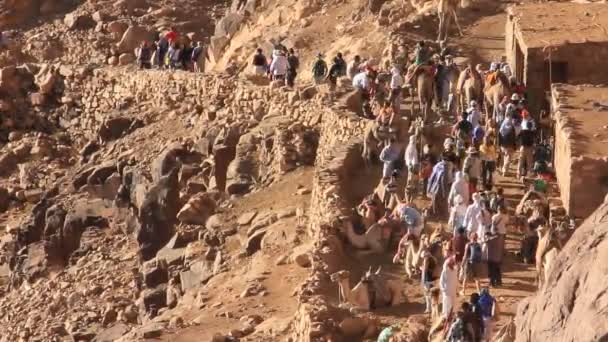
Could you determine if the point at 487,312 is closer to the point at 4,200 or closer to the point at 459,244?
the point at 459,244

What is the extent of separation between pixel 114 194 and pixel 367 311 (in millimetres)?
15186

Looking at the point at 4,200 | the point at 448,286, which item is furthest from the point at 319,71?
the point at 448,286

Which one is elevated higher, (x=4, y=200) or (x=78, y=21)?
(x=78, y=21)

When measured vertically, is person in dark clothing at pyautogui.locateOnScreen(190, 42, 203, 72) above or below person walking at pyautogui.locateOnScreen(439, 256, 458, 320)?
above

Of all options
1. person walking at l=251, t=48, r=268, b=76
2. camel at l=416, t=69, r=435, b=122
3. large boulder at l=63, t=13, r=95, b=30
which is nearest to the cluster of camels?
camel at l=416, t=69, r=435, b=122

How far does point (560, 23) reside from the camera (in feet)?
98.0

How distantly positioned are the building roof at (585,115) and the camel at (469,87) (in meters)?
1.68

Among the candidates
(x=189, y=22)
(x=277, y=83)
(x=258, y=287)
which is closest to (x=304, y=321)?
(x=258, y=287)

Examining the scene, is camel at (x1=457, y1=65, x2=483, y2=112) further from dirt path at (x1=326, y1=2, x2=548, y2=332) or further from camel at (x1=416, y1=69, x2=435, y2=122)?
dirt path at (x1=326, y1=2, x2=548, y2=332)

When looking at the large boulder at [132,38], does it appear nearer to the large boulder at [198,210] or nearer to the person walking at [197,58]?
the person walking at [197,58]

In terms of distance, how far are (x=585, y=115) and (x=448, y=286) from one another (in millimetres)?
6382

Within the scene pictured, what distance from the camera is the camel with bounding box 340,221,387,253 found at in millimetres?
24250

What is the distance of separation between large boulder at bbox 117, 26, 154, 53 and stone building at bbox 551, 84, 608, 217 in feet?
62.6

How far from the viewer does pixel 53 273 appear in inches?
1401
